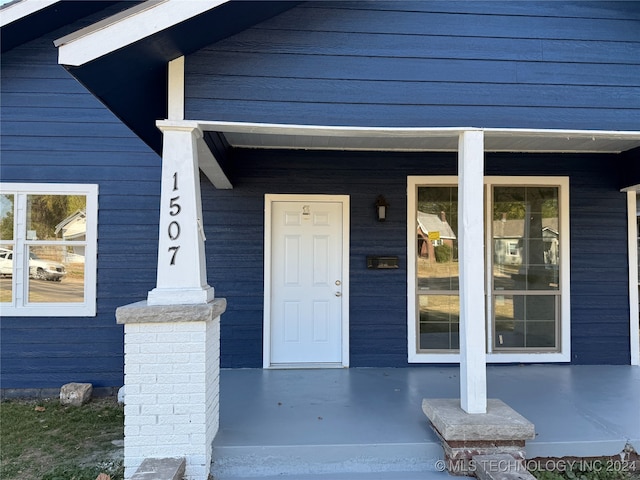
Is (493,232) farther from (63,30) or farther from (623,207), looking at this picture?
(63,30)

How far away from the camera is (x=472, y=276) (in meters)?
2.87

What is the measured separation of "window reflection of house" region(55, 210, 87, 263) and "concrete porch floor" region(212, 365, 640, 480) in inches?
76.0

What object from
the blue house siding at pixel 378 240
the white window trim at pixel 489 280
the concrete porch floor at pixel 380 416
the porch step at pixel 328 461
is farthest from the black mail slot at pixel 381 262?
the porch step at pixel 328 461

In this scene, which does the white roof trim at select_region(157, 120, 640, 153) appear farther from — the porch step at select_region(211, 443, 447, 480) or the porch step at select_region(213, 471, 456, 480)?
the porch step at select_region(213, 471, 456, 480)

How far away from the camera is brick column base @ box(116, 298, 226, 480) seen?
2533mm

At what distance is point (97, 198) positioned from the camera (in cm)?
442

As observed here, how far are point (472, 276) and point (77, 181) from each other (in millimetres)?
3885

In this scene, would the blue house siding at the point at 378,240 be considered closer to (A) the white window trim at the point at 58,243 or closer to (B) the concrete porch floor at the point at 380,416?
(B) the concrete porch floor at the point at 380,416

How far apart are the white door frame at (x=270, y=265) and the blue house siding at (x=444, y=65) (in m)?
1.82

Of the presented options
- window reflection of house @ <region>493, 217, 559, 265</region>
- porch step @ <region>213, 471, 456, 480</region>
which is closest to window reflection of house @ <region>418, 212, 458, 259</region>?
window reflection of house @ <region>493, 217, 559, 265</region>

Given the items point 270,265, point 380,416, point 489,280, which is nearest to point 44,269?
point 270,265

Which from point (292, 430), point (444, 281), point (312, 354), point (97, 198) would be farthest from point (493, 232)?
point (97, 198)

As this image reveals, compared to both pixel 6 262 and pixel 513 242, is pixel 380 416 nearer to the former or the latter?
pixel 513 242

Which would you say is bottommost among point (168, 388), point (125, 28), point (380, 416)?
point (380, 416)
